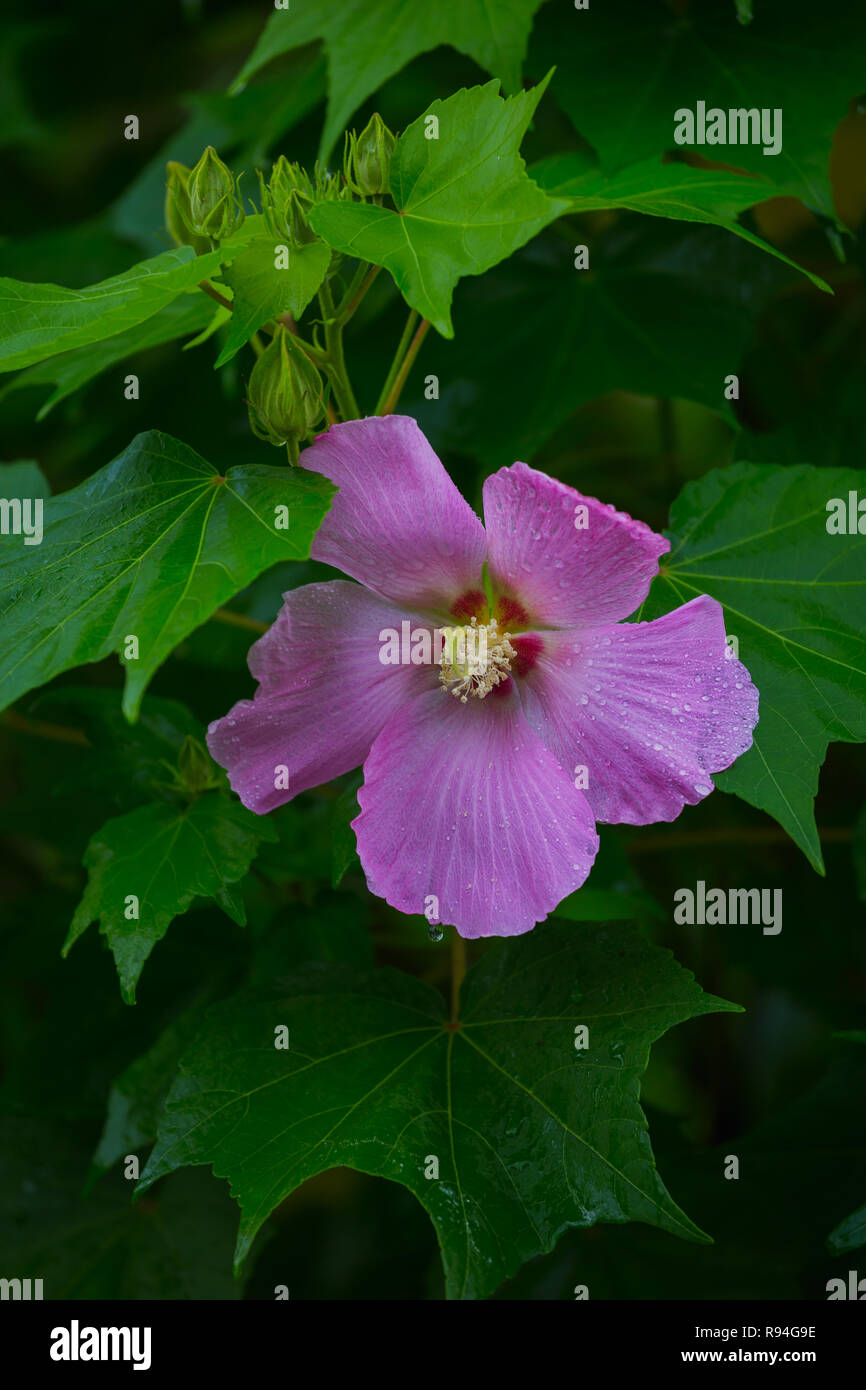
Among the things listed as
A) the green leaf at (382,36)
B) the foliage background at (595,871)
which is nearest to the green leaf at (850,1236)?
the foliage background at (595,871)

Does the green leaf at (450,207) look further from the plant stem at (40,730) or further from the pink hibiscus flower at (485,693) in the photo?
the plant stem at (40,730)

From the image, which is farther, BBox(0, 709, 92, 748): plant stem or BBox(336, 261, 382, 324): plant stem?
BBox(0, 709, 92, 748): plant stem

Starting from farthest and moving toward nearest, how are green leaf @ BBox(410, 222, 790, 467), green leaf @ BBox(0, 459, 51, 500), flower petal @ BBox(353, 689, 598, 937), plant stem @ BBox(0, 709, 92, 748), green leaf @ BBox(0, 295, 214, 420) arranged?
plant stem @ BBox(0, 709, 92, 748), green leaf @ BBox(410, 222, 790, 467), green leaf @ BBox(0, 459, 51, 500), green leaf @ BBox(0, 295, 214, 420), flower petal @ BBox(353, 689, 598, 937)

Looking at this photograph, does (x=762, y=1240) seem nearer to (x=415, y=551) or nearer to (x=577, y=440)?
(x=415, y=551)

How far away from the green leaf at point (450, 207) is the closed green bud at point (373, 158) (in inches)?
0.6

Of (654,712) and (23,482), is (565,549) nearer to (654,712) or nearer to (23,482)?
(654,712)

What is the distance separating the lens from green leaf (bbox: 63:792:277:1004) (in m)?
1.00

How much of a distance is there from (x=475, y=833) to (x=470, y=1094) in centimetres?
27

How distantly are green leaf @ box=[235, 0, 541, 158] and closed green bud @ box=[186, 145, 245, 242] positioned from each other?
10.4 inches

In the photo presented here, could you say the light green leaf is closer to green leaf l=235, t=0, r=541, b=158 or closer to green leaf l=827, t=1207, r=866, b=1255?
green leaf l=235, t=0, r=541, b=158

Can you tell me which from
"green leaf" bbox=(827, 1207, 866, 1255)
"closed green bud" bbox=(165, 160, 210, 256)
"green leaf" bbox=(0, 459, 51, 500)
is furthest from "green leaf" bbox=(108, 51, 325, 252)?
"green leaf" bbox=(827, 1207, 866, 1255)

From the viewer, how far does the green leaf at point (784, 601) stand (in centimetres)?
99

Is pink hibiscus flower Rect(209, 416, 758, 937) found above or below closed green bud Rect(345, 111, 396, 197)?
below
